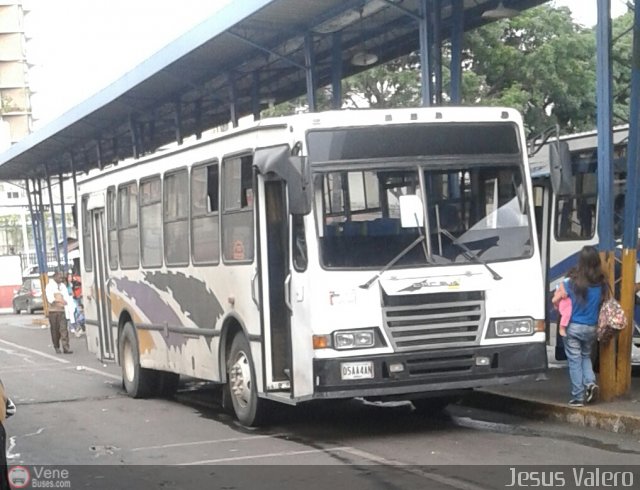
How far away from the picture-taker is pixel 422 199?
11.2 m

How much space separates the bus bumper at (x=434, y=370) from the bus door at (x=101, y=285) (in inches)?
313

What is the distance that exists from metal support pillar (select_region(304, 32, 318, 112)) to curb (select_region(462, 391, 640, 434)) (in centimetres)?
905

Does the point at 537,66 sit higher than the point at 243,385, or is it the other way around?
the point at 537,66

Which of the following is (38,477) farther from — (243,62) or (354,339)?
(243,62)

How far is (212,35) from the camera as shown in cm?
2116

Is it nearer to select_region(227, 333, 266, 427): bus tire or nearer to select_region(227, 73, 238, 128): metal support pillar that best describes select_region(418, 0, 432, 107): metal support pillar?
select_region(227, 333, 266, 427): bus tire

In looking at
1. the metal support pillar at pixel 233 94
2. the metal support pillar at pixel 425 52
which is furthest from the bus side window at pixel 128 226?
the metal support pillar at pixel 233 94

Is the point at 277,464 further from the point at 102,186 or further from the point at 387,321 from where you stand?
the point at 102,186

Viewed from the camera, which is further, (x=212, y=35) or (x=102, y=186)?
(x=212, y=35)

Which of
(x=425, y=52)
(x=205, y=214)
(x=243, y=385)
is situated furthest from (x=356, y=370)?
(x=425, y=52)

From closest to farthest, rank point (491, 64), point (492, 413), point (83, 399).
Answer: point (492, 413)
point (83, 399)
point (491, 64)

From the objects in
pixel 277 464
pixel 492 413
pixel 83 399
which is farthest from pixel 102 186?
pixel 277 464

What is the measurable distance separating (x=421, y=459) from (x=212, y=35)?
41.1ft

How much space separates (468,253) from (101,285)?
8.64 metres
